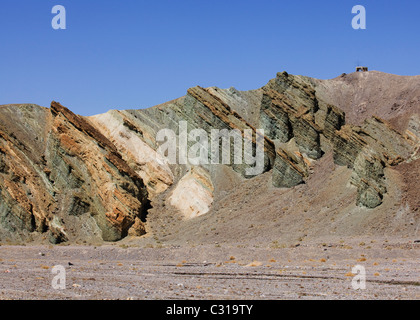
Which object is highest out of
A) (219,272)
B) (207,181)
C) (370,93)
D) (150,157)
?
(370,93)

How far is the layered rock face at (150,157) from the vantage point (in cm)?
5269

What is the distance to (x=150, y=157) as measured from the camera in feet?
207

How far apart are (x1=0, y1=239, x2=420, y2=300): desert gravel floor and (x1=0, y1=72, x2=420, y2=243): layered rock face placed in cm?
971

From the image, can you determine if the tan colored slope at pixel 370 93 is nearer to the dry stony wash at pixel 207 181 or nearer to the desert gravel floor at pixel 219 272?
the dry stony wash at pixel 207 181

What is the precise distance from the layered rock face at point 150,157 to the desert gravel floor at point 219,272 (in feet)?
31.9

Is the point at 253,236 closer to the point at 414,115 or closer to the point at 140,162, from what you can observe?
the point at 140,162

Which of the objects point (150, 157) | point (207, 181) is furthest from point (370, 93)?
point (150, 157)

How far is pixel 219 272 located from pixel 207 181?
2961 centimetres

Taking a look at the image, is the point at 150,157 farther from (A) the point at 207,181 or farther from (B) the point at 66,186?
(B) the point at 66,186

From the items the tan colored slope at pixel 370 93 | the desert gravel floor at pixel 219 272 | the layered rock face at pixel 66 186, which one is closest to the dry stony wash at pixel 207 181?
the layered rock face at pixel 66 186

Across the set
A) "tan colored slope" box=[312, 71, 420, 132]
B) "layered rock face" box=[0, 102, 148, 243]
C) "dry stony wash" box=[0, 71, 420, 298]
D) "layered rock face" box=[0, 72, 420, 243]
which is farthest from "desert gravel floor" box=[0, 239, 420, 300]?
"tan colored slope" box=[312, 71, 420, 132]

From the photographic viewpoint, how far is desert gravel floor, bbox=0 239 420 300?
20864 millimetres

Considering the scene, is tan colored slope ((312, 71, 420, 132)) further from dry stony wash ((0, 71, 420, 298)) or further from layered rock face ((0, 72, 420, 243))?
layered rock face ((0, 72, 420, 243))
